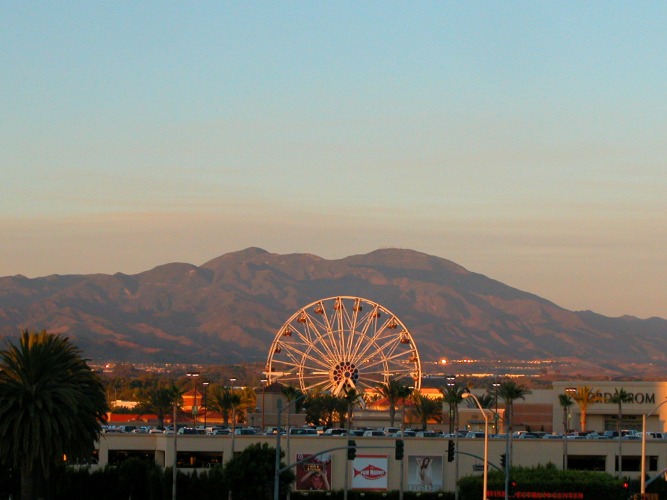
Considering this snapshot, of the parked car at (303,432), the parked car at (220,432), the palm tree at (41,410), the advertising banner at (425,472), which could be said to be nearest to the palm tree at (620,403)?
the advertising banner at (425,472)

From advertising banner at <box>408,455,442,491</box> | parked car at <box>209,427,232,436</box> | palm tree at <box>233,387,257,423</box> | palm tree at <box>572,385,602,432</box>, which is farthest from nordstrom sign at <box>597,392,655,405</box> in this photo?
palm tree at <box>233,387,257,423</box>

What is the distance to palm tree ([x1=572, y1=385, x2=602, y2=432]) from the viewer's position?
13100 centimetres

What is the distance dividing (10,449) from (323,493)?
3137 cm

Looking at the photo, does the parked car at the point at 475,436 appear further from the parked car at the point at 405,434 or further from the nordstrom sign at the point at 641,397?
the nordstrom sign at the point at 641,397

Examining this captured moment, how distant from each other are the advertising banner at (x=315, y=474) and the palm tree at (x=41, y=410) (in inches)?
1048

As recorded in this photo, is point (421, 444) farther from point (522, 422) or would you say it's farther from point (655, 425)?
point (522, 422)

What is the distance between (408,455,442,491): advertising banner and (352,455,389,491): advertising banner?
2130 mm

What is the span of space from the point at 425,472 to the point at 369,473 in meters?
4.43

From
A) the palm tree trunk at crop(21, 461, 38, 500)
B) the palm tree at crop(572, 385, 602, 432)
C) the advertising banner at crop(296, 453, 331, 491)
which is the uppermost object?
the palm tree at crop(572, 385, 602, 432)

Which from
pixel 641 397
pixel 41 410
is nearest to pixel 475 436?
pixel 641 397

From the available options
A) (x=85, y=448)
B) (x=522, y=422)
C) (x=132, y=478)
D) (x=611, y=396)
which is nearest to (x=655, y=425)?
(x=611, y=396)

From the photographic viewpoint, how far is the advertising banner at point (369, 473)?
103 m

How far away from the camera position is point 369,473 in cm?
10281

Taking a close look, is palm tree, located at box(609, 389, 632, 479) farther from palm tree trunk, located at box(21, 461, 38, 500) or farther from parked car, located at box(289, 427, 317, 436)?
palm tree trunk, located at box(21, 461, 38, 500)
